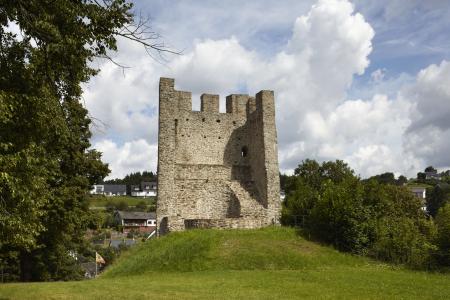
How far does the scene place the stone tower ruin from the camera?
29.6m

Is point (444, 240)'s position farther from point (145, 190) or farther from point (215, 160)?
point (145, 190)

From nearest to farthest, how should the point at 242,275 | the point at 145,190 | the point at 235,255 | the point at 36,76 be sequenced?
the point at 36,76 → the point at 242,275 → the point at 235,255 → the point at 145,190

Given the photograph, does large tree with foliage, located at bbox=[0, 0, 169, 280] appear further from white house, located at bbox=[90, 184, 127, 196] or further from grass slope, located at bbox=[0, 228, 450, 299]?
white house, located at bbox=[90, 184, 127, 196]

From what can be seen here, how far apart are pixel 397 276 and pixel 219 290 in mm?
6688

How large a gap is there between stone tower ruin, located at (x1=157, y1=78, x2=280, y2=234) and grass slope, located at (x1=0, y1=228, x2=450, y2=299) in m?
4.55

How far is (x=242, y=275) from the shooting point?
659 inches

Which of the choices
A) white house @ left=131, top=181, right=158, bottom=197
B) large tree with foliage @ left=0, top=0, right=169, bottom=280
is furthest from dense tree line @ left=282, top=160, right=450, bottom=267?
white house @ left=131, top=181, right=158, bottom=197

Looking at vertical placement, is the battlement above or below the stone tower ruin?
above

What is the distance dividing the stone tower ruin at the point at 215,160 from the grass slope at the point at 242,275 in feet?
14.9

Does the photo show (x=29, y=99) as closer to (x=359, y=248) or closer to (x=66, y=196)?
(x=66, y=196)

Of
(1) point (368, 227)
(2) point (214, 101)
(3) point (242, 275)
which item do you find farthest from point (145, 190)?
(3) point (242, 275)

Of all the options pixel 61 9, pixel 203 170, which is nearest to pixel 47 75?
pixel 61 9

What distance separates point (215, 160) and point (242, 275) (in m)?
16.7

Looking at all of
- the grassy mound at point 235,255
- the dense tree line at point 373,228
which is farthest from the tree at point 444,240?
the grassy mound at point 235,255
